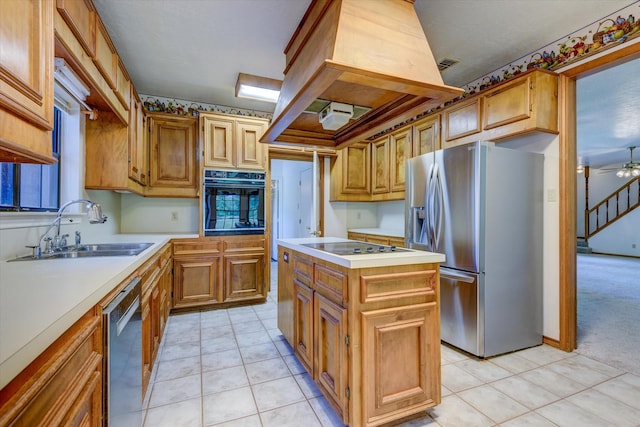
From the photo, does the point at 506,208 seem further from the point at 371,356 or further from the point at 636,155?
the point at 636,155

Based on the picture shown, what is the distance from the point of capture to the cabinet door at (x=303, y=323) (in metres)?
1.86

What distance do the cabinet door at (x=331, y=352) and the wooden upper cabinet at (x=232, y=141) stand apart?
220cm

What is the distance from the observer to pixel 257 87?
2990 millimetres

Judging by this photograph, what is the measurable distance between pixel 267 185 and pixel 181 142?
1.10 m

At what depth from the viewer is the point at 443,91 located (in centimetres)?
142

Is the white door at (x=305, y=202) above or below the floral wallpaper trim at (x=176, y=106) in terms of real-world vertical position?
below

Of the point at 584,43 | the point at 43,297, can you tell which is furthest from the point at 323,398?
the point at 584,43

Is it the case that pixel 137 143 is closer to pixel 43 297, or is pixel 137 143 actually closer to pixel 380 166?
pixel 43 297

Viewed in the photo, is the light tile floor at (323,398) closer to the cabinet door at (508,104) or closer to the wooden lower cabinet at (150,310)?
the wooden lower cabinet at (150,310)

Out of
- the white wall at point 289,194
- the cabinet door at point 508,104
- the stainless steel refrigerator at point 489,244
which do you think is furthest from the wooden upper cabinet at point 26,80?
the white wall at point 289,194

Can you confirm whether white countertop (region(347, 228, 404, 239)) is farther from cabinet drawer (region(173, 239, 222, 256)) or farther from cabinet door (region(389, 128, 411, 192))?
cabinet drawer (region(173, 239, 222, 256))

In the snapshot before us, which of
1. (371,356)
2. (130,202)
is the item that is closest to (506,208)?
(371,356)

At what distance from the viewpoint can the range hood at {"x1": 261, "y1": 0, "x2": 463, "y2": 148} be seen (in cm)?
131

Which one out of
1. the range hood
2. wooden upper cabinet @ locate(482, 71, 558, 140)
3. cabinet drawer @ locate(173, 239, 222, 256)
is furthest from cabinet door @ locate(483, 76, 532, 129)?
cabinet drawer @ locate(173, 239, 222, 256)
